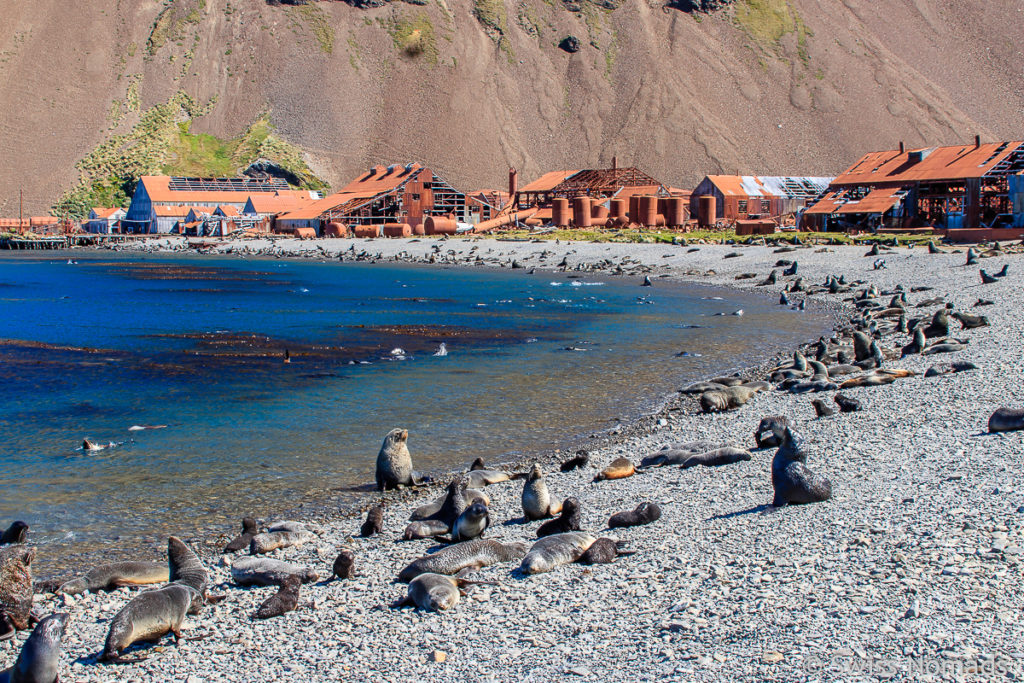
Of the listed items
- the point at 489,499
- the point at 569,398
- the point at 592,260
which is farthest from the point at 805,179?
the point at 489,499

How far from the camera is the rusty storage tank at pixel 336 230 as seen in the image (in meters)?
89.7

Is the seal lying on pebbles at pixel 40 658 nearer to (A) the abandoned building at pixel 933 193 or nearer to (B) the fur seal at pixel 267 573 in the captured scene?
(B) the fur seal at pixel 267 573

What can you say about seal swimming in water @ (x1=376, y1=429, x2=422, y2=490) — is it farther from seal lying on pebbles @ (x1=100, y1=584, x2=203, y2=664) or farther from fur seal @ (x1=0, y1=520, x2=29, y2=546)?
seal lying on pebbles @ (x1=100, y1=584, x2=203, y2=664)

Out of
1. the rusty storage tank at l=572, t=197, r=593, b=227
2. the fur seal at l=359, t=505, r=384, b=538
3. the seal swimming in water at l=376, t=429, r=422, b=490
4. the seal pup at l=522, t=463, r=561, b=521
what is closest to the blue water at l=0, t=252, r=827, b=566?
the seal swimming in water at l=376, t=429, r=422, b=490

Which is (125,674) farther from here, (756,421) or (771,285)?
(771,285)

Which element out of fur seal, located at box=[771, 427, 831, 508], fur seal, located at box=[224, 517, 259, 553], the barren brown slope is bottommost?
fur seal, located at box=[224, 517, 259, 553]

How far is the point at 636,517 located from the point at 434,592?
2.60 m

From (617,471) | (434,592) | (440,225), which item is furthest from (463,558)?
(440,225)

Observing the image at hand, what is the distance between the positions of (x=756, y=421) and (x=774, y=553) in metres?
7.05

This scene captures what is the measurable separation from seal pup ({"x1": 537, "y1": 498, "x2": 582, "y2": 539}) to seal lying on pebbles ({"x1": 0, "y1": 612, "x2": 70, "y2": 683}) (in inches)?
177

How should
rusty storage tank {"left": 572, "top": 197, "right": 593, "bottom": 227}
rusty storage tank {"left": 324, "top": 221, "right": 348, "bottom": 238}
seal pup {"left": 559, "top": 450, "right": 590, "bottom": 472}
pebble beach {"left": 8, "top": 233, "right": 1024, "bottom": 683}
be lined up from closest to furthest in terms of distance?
1. pebble beach {"left": 8, "top": 233, "right": 1024, "bottom": 683}
2. seal pup {"left": 559, "top": 450, "right": 590, "bottom": 472}
3. rusty storage tank {"left": 572, "top": 197, "right": 593, "bottom": 227}
4. rusty storage tank {"left": 324, "top": 221, "right": 348, "bottom": 238}

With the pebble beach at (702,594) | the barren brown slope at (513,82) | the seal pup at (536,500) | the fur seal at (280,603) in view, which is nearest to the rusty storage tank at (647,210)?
the barren brown slope at (513,82)

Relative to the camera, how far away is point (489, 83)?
13750 centimetres

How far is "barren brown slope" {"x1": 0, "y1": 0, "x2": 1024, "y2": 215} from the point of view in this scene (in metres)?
127
